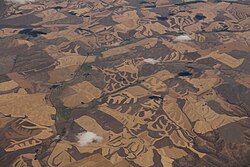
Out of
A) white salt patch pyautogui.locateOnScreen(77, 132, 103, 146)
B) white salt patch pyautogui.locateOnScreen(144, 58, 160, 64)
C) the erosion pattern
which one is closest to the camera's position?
the erosion pattern

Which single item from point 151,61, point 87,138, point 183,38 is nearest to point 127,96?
point 87,138

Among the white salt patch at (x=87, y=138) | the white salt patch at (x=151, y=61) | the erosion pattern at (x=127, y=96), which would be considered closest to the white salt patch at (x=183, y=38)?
the erosion pattern at (x=127, y=96)

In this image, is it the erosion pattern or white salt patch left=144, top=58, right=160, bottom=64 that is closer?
the erosion pattern

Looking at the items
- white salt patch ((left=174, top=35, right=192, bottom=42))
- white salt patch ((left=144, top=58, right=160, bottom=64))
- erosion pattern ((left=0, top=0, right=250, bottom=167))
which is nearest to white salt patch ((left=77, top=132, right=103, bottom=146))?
erosion pattern ((left=0, top=0, right=250, bottom=167))

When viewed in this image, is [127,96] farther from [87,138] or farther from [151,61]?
[151,61]

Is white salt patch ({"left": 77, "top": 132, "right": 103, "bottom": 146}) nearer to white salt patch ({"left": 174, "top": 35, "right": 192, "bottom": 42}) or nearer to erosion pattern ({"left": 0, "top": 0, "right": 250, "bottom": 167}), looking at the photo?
erosion pattern ({"left": 0, "top": 0, "right": 250, "bottom": 167})
